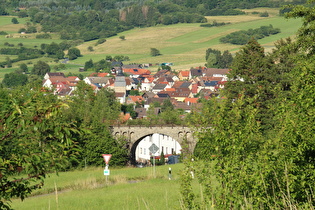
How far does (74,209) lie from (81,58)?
182 metres

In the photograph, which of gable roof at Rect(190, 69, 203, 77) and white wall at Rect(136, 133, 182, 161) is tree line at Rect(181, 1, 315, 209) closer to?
white wall at Rect(136, 133, 182, 161)

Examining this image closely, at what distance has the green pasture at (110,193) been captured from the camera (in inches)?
784

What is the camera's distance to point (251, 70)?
142ft

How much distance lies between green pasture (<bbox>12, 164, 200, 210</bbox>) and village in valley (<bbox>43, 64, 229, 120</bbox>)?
81056mm

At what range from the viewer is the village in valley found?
12475 centimetres

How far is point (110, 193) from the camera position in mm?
23453

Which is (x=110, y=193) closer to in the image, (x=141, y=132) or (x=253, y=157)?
(x=253, y=157)

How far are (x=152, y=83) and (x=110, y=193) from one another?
435 ft

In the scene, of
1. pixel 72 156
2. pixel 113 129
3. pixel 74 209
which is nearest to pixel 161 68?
pixel 113 129

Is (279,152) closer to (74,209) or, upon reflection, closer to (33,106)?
(33,106)

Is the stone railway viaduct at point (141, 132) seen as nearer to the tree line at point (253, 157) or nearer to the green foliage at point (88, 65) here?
the tree line at point (253, 157)

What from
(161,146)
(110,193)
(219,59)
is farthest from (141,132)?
(219,59)

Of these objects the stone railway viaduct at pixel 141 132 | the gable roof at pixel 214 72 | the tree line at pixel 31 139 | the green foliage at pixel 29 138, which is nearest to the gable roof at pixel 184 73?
the gable roof at pixel 214 72

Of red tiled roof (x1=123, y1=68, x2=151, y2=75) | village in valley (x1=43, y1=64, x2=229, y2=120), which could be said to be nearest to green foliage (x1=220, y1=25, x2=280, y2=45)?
village in valley (x1=43, y1=64, x2=229, y2=120)
